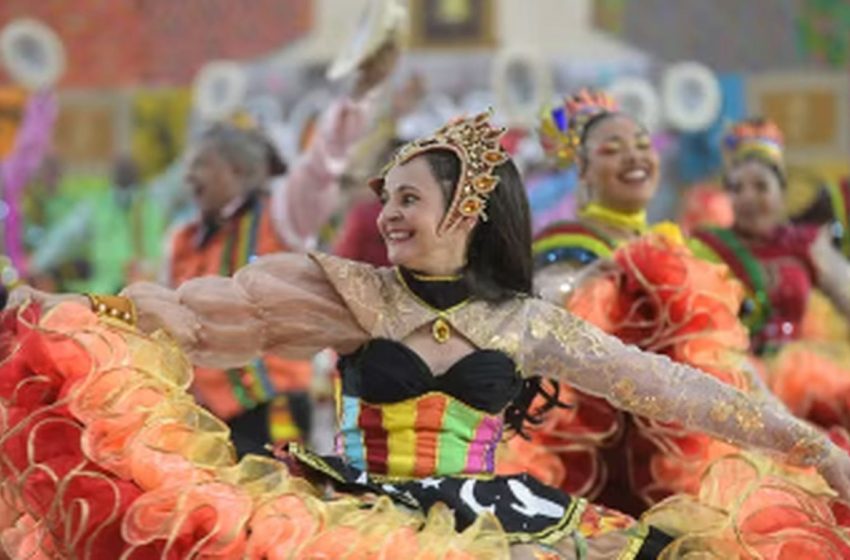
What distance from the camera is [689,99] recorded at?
13.1 meters

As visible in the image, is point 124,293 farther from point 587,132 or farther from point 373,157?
point 373,157

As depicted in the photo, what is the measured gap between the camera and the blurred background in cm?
1343

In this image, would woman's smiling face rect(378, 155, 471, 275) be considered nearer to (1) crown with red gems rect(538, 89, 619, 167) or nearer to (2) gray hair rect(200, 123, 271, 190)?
(1) crown with red gems rect(538, 89, 619, 167)

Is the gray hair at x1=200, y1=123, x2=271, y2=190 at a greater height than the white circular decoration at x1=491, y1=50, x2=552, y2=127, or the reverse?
the gray hair at x1=200, y1=123, x2=271, y2=190

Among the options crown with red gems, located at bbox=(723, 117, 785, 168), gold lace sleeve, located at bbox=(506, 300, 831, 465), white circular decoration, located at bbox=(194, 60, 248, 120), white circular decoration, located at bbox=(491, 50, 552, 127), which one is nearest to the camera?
gold lace sleeve, located at bbox=(506, 300, 831, 465)

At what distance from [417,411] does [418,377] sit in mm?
64

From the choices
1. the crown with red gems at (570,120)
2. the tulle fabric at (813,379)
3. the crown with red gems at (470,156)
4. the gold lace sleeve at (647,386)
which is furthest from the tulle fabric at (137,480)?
the tulle fabric at (813,379)

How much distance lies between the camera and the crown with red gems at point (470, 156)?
3.64 meters

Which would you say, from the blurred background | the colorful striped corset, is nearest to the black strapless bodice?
the colorful striped corset

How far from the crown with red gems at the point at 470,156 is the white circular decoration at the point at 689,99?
9.48m

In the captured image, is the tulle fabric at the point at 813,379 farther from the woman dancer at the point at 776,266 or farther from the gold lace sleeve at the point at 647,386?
Result: the gold lace sleeve at the point at 647,386

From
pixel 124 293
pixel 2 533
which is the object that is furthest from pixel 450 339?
pixel 2 533

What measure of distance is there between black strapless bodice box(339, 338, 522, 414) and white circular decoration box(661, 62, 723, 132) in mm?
9622

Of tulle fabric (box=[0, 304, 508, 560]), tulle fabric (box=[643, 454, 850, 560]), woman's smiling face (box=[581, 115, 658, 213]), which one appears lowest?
tulle fabric (box=[643, 454, 850, 560])
